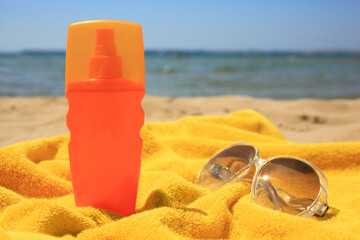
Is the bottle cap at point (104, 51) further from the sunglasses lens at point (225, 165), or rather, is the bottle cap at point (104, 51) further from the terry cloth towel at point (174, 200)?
the sunglasses lens at point (225, 165)

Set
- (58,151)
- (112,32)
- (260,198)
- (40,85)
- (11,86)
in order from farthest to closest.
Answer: (40,85) < (11,86) < (58,151) < (260,198) < (112,32)

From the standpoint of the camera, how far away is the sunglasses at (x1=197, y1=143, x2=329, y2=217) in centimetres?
102

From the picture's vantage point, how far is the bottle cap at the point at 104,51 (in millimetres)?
853

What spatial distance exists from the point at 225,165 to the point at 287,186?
9.4 inches

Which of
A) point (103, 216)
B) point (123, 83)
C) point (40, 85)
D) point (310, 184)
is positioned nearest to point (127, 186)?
point (103, 216)

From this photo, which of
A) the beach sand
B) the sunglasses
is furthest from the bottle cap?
the beach sand

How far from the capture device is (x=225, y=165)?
49.3 inches

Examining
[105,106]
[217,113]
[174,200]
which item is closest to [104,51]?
[105,106]

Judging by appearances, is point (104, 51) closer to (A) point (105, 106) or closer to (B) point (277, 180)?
(A) point (105, 106)

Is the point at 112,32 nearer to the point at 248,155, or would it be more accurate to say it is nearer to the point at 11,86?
the point at 248,155

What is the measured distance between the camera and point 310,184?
1051mm

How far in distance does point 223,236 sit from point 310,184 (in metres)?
0.35

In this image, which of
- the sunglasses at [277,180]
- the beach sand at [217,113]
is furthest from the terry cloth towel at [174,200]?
the beach sand at [217,113]

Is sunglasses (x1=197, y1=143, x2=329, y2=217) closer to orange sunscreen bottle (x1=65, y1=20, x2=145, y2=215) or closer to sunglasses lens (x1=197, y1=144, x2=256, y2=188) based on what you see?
sunglasses lens (x1=197, y1=144, x2=256, y2=188)
